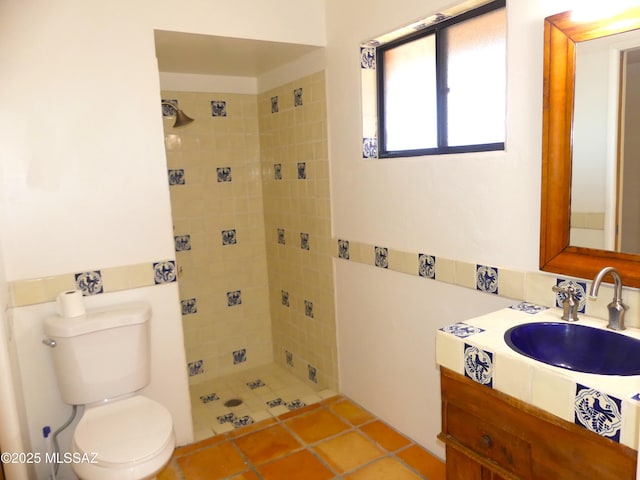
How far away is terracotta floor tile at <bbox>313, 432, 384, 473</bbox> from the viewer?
231cm

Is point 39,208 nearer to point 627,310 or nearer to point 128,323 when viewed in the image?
point 128,323

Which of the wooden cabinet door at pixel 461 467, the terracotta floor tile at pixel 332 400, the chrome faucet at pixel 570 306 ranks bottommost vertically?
the terracotta floor tile at pixel 332 400

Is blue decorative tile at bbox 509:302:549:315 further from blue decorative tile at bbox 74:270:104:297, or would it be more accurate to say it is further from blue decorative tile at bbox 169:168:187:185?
blue decorative tile at bbox 169:168:187:185

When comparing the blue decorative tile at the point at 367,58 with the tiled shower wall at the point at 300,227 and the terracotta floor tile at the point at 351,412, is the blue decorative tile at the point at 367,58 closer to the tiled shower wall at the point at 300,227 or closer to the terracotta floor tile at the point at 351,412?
the tiled shower wall at the point at 300,227

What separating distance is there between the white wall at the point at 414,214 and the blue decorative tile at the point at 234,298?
3.35ft

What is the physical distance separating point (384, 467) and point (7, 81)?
7.87 ft

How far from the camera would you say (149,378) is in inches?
91.1

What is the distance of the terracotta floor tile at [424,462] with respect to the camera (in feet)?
7.17

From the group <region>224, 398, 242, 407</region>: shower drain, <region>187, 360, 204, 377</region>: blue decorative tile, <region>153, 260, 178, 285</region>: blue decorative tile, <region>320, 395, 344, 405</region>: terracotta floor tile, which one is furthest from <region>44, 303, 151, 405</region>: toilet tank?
<region>187, 360, 204, 377</region>: blue decorative tile

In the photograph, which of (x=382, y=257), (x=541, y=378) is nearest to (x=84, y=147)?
(x=382, y=257)

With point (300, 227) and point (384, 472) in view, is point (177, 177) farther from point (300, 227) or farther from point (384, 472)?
point (384, 472)

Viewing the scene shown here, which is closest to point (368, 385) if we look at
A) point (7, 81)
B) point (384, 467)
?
point (384, 467)

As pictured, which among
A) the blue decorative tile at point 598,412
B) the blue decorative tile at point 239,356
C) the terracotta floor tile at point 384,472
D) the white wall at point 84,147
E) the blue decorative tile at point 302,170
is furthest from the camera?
the blue decorative tile at point 239,356

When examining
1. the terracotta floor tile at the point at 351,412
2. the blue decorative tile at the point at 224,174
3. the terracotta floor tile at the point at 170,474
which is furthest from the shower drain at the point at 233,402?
the blue decorative tile at the point at 224,174
